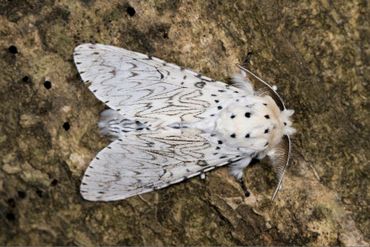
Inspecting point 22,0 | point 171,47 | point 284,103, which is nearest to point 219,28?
point 171,47

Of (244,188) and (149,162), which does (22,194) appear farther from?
(244,188)

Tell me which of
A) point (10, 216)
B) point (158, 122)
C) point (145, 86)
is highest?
point (145, 86)

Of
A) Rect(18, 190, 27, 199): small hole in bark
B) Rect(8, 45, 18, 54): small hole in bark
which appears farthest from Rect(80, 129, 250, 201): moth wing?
Rect(8, 45, 18, 54): small hole in bark

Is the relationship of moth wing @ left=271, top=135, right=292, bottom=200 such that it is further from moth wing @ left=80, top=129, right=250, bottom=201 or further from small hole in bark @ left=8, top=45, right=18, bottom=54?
small hole in bark @ left=8, top=45, right=18, bottom=54

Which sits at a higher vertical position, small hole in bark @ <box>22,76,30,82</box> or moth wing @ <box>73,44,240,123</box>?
moth wing @ <box>73,44,240,123</box>

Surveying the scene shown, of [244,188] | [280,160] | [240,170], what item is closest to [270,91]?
[280,160]

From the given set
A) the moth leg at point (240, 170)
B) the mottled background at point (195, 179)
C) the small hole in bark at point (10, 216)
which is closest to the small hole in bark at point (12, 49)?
the mottled background at point (195, 179)

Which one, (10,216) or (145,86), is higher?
(145,86)

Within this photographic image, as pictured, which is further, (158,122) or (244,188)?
(244,188)
